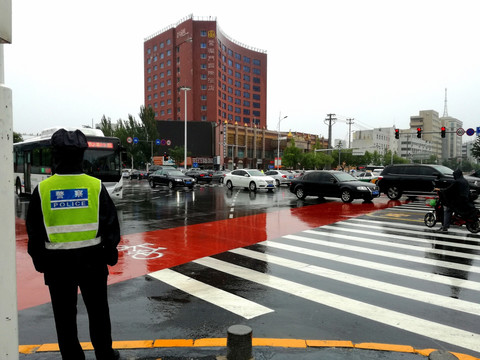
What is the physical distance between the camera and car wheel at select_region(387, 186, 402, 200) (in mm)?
19394

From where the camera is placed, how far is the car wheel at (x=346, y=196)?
58.8 feet

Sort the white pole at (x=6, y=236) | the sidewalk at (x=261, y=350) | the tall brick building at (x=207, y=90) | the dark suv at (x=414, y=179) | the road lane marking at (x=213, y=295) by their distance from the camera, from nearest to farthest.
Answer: the white pole at (x=6, y=236) → the sidewalk at (x=261, y=350) → the road lane marking at (x=213, y=295) → the dark suv at (x=414, y=179) → the tall brick building at (x=207, y=90)

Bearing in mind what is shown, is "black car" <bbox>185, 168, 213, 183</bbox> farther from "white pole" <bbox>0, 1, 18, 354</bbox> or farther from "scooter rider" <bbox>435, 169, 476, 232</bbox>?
"white pole" <bbox>0, 1, 18, 354</bbox>

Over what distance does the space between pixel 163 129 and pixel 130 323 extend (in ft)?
223

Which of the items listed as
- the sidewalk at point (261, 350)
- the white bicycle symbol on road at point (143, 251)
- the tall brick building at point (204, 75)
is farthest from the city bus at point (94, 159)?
the tall brick building at point (204, 75)

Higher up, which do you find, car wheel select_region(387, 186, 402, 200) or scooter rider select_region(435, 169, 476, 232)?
scooter rider select_region(435, 169, 476, 232)

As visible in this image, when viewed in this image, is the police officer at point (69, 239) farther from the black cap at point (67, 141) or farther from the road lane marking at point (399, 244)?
the road lane marking at point (399, 244)

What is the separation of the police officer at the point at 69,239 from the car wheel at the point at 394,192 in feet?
62.2

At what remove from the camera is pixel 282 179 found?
33.5 meters

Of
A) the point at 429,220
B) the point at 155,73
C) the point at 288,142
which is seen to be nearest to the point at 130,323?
the point at 429,220

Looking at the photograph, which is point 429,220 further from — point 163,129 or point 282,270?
point 163,129

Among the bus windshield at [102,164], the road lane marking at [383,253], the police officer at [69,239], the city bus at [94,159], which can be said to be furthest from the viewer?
the city bus at [94,159]

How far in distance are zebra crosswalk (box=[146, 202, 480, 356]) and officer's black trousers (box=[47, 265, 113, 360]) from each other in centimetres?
184

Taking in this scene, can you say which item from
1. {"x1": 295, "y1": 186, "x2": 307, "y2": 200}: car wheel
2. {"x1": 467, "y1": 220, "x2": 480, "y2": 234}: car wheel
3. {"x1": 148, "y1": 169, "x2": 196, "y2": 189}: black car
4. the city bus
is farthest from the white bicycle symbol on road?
{"x1": 148, "y1": 169, "x2": 196, "y2": 189}: black car
